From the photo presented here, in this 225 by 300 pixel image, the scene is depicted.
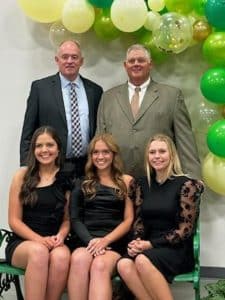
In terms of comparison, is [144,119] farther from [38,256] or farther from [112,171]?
[38,256]

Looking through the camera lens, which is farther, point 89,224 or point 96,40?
point 96,40

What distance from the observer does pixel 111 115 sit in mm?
3102

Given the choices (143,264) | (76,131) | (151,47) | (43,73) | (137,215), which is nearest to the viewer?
(143,264)

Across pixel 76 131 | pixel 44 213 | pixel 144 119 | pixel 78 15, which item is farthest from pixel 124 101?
Result: pixel 44 213

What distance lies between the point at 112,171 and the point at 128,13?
2.92 ft

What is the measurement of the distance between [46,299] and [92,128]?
1013 mm

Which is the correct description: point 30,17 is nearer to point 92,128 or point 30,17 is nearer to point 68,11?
point 68,11

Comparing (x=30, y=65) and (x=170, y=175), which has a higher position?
(x=30, y=65)

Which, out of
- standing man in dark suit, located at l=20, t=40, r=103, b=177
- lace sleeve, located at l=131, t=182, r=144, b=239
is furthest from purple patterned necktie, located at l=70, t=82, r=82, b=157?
lace sleeve, located at l=131, t=182, r=144, b=239

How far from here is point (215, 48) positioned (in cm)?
299

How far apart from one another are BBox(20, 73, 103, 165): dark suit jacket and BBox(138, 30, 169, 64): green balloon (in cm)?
46

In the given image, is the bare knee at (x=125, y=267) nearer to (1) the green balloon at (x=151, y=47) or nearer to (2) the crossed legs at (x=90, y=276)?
(2) the crossed legs at (x=90, y=276)

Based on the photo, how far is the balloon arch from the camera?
297 centimetres

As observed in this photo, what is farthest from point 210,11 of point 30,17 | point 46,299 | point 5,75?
point 46,299
